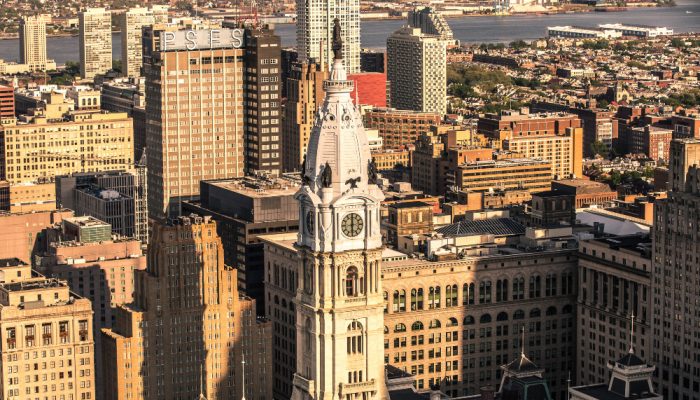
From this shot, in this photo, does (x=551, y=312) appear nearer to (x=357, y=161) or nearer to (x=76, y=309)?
(x=76, y=309)

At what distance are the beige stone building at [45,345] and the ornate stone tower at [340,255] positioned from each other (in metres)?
36.2

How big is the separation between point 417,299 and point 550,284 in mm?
11799

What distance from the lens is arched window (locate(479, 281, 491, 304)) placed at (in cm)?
16450

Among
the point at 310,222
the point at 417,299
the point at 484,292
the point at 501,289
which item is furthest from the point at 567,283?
the point at 310,222

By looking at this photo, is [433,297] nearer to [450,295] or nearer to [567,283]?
[450,295]

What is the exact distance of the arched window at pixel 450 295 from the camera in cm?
16375

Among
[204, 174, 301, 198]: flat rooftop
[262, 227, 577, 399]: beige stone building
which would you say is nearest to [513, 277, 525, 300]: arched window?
[262, 227, 577, 399]: beige stone building

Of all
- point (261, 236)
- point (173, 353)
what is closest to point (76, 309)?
point (173, 353)

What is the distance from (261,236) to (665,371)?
39426mm

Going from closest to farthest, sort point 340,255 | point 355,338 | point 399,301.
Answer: point 340,255 → point 355,338 → point 399,301

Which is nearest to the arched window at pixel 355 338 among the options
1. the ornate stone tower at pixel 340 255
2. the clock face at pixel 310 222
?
the ornate stone tower at pixel 340 255

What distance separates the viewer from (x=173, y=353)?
6058 inches

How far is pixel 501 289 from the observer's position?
165250 mm

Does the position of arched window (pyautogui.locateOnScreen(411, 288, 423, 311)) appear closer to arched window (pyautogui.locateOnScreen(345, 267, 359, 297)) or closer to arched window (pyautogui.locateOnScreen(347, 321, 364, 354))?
arched window (pyautogui.locateOnScreen(347, 321, 364, 354))
